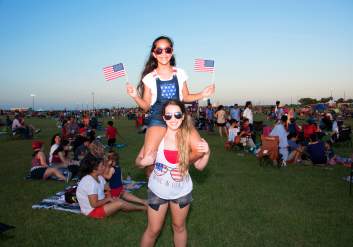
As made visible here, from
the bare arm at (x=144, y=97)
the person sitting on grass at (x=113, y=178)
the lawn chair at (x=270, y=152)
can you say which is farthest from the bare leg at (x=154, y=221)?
the lawn chair at (x=270, y=152)

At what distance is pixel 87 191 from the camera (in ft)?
21.1

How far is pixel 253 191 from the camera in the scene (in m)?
8.34

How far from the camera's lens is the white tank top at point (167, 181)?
361 centimetres

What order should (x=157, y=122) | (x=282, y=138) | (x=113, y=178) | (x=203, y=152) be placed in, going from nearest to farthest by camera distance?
(x=203, y=152) < (x=157, y=122) < (x=113, y=178) < (x=282, y=138)

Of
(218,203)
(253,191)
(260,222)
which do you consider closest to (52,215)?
(218,203)

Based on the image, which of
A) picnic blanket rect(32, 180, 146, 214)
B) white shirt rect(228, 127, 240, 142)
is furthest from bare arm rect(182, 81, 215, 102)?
white shirt rect(228, 127, 240, 142)

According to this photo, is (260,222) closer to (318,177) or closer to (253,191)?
(253,191)

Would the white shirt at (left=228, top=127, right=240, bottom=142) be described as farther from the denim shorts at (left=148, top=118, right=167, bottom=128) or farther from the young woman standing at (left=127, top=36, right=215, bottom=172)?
the denim shorts at (left=148, top=118, right=167, bottom=128)

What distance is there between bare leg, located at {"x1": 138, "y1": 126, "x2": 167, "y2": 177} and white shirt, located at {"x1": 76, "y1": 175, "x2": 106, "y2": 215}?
300 centimetres

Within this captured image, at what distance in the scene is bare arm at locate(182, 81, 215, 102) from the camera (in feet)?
14.0

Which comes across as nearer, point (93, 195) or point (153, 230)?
point (153, 230)

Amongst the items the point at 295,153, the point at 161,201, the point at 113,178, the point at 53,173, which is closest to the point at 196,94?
the point at 161,201

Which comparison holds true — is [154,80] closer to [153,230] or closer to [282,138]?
[153,230]

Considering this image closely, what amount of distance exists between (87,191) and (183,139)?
3483 mm
